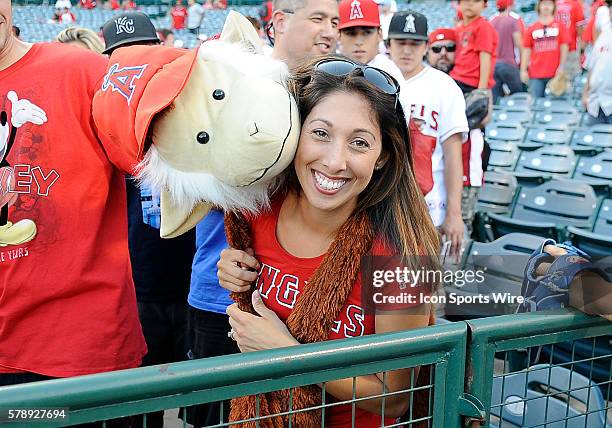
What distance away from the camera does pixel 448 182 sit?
366 cm

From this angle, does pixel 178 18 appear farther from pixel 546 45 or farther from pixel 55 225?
pixel 55 225

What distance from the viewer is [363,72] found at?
4.86 feet

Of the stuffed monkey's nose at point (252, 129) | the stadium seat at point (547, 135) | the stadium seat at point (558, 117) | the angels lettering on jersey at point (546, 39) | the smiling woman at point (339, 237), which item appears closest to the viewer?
the stuffed monkey's nose at point (252, 129)

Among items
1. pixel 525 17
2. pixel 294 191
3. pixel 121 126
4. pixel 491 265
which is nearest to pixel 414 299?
pixel 294 191

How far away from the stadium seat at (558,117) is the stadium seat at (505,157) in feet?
4.30

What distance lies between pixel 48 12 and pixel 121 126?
20.3 m

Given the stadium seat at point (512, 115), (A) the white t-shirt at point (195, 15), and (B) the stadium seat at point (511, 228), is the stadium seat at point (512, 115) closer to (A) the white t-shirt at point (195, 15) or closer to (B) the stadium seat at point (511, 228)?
(B) the stadium seat at point (511, 228)

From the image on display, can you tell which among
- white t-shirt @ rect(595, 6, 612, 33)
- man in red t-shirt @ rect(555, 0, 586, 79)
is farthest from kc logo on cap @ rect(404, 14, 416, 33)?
man in red t-shirt @ rect(555, 0, 586, 79)

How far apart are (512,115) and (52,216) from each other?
8.05 metres

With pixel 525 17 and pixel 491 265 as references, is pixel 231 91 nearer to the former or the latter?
pixel 491 265

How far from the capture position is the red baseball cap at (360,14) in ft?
12.2

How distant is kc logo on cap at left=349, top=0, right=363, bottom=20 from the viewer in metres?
3.72

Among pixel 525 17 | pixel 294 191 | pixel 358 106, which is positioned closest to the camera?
pixel 358 106

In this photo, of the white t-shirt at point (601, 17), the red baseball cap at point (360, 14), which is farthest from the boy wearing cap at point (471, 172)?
→ the white t-shirt at point (601, 17)
